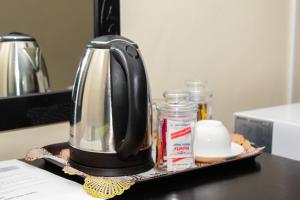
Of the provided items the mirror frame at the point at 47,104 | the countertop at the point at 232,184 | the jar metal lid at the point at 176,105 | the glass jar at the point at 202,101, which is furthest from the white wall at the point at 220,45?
the countertop at the point at 232,184

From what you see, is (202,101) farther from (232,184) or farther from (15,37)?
(15,37)

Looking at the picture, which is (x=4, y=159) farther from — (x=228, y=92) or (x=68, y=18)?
(x=228, y=92)

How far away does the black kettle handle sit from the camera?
2.55 feet

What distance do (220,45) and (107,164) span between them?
2.38 ft

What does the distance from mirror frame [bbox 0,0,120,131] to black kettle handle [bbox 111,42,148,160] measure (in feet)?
0.94

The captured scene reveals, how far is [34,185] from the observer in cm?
81

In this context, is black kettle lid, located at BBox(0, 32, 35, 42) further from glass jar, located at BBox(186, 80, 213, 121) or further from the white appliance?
the white appliance

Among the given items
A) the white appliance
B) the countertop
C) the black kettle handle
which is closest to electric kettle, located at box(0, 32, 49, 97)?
the countertop

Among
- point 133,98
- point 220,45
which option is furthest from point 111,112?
point 220,45

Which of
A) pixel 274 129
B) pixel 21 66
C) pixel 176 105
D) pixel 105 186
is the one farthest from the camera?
pixel 274 129

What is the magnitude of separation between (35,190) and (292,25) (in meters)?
1.22

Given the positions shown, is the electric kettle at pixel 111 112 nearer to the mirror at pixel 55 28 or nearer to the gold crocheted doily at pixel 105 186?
the gold crocheted doily at pixel 105 186

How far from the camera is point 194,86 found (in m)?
1.13

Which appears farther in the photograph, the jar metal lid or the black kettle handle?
the jar metal lid
